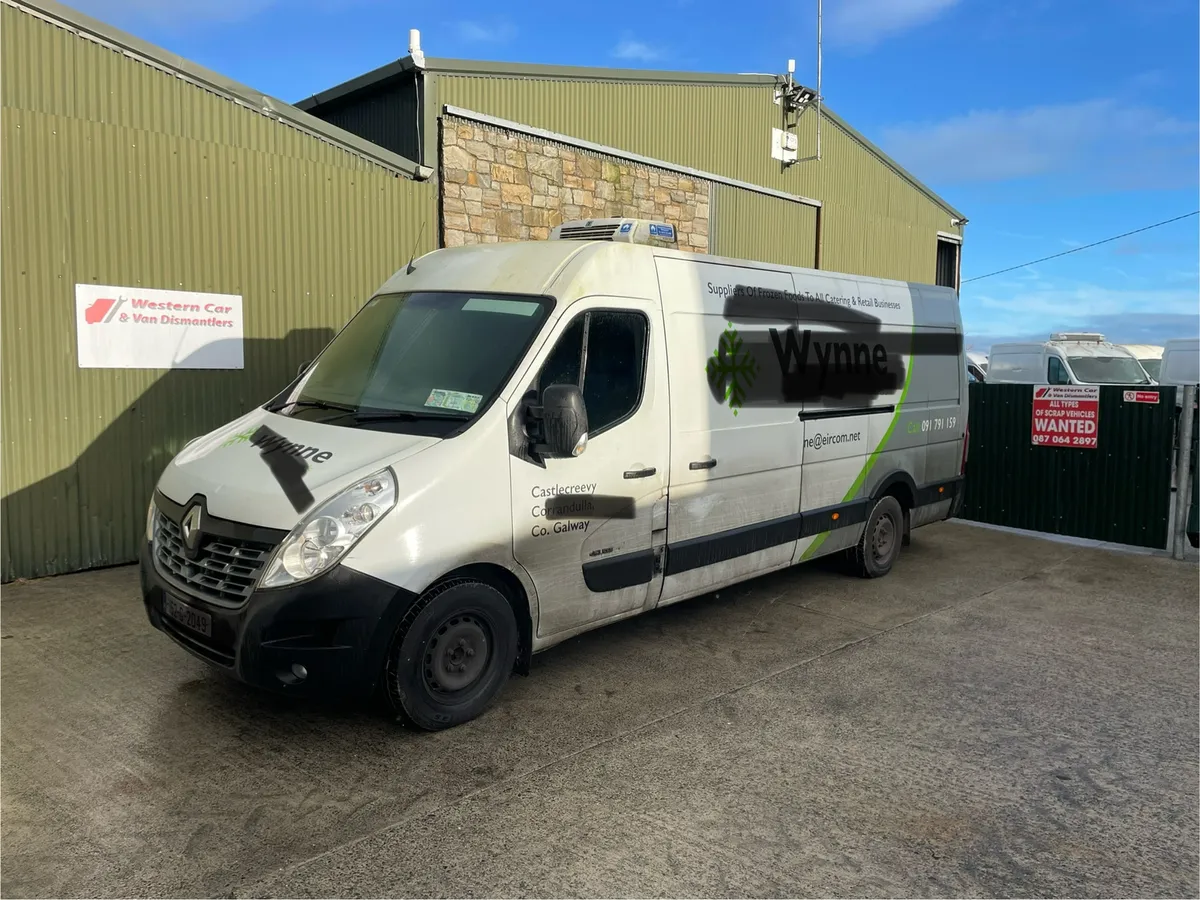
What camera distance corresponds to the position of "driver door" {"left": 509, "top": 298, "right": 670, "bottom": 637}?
15.3ft

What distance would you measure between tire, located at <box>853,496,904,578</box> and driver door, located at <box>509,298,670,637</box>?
9.12 feet

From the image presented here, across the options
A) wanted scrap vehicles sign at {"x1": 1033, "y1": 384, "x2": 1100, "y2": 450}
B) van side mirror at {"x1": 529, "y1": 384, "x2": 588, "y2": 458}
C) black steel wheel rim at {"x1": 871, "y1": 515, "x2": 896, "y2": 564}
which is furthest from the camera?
wanted scrap vehicles sign at {"x1": 1033, "y1": 384, "x2": 1100, "y2": 450}

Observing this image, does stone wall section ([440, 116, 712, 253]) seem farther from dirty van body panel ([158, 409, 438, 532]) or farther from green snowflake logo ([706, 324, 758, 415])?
dirty van body panel ([158, 409, 438, 532])

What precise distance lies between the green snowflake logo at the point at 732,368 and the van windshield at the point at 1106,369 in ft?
44.7

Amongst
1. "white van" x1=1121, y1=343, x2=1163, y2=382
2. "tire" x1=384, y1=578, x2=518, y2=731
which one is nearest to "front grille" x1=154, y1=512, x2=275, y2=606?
"tire" x1=384, y1=578, x2=518, y2=731

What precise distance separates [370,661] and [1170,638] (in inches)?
217

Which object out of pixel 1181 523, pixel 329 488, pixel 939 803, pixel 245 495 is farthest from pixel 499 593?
pixel 1181 523

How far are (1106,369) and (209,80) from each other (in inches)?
659

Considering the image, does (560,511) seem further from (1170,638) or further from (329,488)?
(1170,638)

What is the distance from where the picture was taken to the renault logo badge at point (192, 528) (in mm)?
4238

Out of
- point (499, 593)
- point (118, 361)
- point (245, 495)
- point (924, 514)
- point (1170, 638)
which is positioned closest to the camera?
point (245, 495)

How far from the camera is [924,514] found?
8.14m

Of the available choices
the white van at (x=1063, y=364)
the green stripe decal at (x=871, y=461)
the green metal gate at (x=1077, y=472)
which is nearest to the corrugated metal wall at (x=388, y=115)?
the green stripe decal at (x=871, y=461)

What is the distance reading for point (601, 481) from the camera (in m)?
4.95
